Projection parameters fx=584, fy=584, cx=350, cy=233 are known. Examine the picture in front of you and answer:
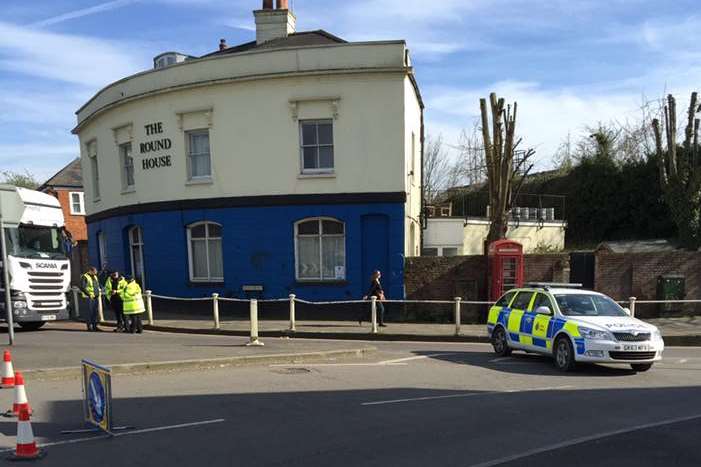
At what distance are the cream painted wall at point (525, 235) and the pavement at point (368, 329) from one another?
1086cm

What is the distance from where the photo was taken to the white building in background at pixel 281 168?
18.5 metres

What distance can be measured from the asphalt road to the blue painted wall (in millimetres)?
7799

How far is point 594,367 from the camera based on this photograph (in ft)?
37.3

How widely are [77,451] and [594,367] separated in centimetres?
936

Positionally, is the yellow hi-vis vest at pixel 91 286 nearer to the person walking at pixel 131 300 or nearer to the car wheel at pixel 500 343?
the person walking at pixel 131 300

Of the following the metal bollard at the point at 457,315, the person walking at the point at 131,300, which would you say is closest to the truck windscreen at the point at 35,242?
the person walking at the point at 131,300

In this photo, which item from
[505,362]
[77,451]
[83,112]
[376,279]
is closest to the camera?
[77,451]

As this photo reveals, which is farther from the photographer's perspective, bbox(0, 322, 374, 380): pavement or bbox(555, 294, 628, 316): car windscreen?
bbox(555, 294, 628, 316): car windscreen

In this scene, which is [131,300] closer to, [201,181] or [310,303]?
[310,303]

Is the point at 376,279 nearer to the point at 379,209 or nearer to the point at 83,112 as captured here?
the point at 379,209

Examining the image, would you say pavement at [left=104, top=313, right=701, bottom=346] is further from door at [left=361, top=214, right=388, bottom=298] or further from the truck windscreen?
the truck windscreen

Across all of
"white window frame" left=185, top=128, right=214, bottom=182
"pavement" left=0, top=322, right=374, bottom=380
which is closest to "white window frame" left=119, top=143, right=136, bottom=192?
"white window frame" left=185, top=128, right=214, bottom=182

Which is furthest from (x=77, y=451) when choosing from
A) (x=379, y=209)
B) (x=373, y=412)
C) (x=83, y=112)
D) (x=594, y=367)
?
(x=83, y=112)

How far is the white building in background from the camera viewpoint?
60.8 ft
